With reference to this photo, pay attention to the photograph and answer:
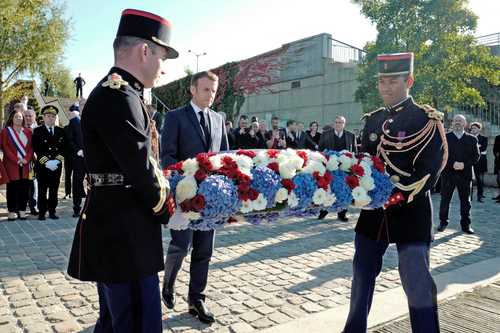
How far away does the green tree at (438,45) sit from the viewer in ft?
48.1

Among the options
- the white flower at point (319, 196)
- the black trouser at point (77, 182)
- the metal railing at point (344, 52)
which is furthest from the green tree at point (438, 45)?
the white flower at point (319, 196)

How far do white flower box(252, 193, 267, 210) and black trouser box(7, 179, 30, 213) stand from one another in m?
7.55

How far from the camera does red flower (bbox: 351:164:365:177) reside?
299 centimetres

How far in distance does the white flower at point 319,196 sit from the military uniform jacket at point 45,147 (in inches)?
291

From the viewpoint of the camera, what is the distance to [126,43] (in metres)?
2.32

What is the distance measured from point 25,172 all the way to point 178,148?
6.19m

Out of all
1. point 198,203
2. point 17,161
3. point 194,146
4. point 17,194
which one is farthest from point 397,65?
point 17,194

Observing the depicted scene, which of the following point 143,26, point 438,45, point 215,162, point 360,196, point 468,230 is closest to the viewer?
point 143,26

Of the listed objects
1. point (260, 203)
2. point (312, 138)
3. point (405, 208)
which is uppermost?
point (312, 138)

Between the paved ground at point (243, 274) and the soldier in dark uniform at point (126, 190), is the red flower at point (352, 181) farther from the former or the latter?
the paved ground at point (243, 274)

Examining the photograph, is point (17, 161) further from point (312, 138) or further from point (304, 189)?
point (312, 138)

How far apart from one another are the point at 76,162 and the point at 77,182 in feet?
1.72

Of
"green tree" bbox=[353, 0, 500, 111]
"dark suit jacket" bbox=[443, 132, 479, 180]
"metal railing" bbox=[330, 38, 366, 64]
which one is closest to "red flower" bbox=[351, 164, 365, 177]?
"dark suit jacket" bbox=[443, 132, 479, 180]

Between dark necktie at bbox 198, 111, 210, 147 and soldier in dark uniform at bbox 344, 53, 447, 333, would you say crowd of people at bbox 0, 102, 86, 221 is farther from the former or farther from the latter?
soldier in dark uniform at bbox 344, 53, 447, 333
